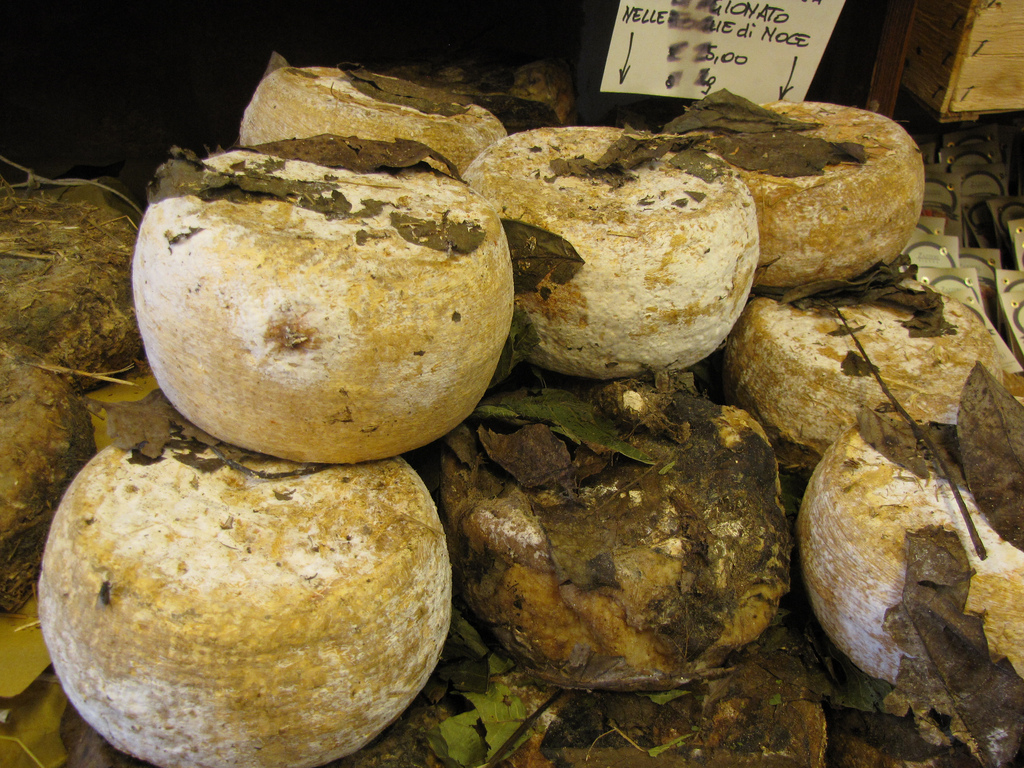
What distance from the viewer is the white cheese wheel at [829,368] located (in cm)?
206

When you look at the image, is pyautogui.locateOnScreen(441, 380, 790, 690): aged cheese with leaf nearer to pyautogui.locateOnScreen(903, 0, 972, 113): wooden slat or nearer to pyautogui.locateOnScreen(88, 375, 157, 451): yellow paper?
pyautogui.locateOnScreen(88, 375, 157, 451): yellow paper

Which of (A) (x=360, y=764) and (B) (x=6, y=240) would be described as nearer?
(A) (x=360, y=764)

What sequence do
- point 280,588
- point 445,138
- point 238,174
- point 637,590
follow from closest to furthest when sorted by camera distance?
point 280,588 → point 238,174 → point 637,590 → point 445,138

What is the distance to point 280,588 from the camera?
134 centimetres

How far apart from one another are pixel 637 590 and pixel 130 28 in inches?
147

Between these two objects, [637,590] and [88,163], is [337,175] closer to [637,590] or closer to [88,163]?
A: [637,590]

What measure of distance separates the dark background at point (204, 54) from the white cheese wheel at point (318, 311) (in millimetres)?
2363

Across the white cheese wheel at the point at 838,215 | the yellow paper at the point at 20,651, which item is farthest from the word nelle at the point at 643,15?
the yellow paper at the point at 20,651

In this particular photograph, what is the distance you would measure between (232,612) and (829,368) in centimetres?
180

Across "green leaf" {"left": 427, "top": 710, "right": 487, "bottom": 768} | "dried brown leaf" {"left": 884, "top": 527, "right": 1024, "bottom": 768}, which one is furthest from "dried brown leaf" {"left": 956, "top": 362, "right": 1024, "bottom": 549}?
"green leaf" {"left": 427, "top": 710, "right": 487, "bottom": 768}

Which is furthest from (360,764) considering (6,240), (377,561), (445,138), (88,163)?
(88,163)

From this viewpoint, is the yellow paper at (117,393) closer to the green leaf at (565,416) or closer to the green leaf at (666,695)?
the green leaf at (565,416)

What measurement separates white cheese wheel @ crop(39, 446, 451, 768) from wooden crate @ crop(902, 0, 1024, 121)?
2820 millimetres

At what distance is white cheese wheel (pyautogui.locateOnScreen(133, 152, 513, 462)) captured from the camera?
1.32 meters
